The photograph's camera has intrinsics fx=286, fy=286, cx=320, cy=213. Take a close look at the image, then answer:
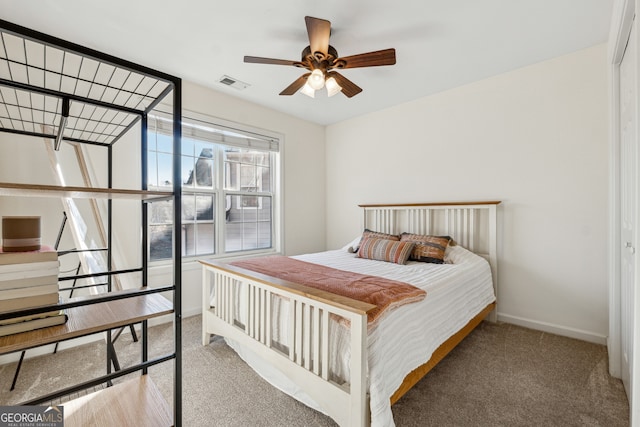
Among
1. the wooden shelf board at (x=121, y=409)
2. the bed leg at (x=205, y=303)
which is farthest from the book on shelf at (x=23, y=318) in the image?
the bed leg at (x=205, y=303)

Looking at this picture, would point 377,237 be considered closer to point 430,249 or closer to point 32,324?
point 430,249

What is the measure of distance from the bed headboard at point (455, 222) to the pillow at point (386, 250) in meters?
0.60

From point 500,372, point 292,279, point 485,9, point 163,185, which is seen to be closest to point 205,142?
point 163,185

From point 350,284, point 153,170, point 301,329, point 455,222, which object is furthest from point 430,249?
point 153,170

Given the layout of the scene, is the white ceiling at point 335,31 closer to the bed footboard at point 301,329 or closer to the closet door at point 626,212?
the closet door at point 626,212

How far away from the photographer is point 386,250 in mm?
2904

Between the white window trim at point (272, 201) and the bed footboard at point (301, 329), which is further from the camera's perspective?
the white window trim at point (272, 201)

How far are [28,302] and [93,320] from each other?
17cm

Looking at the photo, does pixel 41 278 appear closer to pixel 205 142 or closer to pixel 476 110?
pixel 205 142

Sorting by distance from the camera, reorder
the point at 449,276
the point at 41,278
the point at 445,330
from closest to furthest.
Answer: the point at 41,278
the point at 445,330
the point at 449,276

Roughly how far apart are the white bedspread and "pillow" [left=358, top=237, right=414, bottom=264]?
10 centimetres

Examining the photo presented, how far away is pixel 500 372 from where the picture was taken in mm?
2006

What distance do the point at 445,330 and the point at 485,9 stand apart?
2207 mm

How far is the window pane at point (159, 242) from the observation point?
3.01 metres
